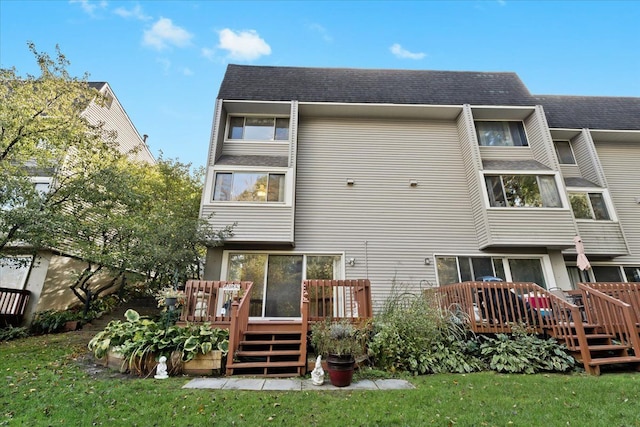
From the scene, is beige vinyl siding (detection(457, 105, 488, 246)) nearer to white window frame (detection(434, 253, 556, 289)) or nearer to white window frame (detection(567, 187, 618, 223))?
white window frame (detection(434, 253, 556, 289))

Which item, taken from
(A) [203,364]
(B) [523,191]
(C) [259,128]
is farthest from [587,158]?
(A) [203,364]

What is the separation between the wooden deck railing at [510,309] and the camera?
5828mm

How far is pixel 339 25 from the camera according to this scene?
1530 centimetres

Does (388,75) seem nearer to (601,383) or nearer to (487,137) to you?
(487,137)

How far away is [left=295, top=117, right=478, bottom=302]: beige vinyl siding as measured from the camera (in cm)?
903

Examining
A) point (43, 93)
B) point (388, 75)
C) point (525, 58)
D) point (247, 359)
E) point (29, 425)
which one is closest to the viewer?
point (29, 425)

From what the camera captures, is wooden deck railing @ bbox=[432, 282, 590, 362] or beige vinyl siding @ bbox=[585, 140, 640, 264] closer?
wooden deck railing @ bbox=[432, 282, 590, 362]

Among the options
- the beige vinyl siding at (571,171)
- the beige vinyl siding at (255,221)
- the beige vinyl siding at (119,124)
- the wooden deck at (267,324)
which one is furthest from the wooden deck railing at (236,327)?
the beige vinyl siding at (571,171)

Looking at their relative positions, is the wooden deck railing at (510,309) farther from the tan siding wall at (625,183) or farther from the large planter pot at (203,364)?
the tan siding wall at (625,183)

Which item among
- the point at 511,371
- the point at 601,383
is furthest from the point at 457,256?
the point at 601,383

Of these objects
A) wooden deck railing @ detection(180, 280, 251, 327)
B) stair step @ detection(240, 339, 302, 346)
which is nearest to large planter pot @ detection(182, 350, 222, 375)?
stair step @ detection(240, 339, 302, 346)

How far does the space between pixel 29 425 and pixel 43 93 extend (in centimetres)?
942

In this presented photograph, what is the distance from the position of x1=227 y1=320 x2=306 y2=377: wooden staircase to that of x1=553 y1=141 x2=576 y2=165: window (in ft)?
41.0

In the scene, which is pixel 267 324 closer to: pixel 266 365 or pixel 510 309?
pixel 266 365
